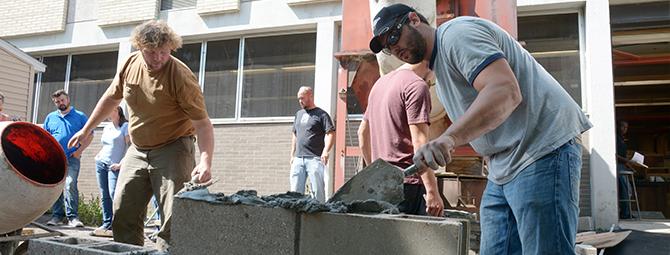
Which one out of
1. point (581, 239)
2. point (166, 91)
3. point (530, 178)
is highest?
point (166, 91)

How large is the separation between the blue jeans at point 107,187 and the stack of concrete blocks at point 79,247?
4212 mm

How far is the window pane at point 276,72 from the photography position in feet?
33.1

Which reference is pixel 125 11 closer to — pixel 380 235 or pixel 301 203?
pixel 301 203

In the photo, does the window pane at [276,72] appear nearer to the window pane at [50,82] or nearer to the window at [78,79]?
the window at [78,79]

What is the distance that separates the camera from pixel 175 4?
11.2 metres

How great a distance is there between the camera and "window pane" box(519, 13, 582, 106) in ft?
27.5

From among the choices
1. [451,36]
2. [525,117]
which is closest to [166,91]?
[451,36]

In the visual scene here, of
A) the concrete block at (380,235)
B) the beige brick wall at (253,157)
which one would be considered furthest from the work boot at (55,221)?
the concrete block at (380,235)

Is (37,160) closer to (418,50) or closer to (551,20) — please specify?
(418,50)

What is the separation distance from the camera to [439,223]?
6.53 ft

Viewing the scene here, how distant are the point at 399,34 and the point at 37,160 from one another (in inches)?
121

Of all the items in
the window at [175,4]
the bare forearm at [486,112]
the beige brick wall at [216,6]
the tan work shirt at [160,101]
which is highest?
the window at [175,4]

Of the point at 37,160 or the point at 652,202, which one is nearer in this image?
the point at 37,160

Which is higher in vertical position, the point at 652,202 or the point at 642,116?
the point at 642,116
